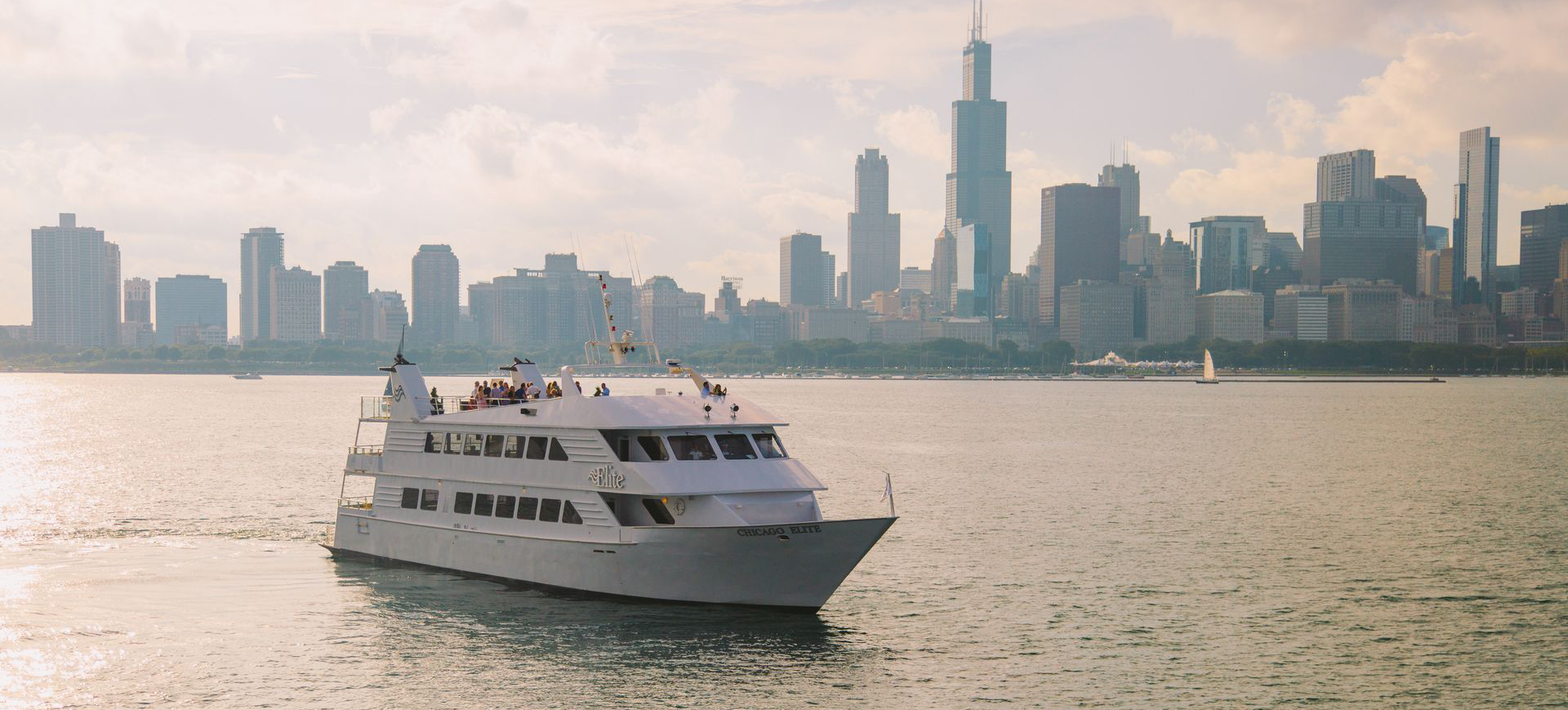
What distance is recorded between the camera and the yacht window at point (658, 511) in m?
33.0

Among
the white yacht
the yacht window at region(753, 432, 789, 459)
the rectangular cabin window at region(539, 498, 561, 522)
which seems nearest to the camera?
the white yacht

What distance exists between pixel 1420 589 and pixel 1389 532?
13898 mm

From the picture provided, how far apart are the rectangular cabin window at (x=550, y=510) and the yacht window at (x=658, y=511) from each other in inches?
108

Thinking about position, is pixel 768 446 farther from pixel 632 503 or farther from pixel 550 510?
pixel 550 510

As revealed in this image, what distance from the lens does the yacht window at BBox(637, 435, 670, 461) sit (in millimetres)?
33719

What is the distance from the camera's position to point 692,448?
34.0 m

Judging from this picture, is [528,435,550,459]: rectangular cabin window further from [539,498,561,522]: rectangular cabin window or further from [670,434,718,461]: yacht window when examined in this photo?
[670,434,718,461]: yacht window

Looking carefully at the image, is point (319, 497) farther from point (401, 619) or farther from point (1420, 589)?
point (1420, 589)

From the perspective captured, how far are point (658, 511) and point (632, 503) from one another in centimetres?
83

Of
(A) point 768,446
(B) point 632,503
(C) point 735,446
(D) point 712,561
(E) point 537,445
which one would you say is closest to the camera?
(D) point 712,561

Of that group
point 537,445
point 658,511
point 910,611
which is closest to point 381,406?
point 537,445

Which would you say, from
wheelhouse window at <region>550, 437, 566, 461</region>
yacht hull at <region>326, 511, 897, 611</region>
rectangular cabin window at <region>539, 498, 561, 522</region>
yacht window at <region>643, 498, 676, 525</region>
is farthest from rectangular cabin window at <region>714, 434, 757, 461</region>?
rectangular cabin window at <region>539, 498, 561, 522</region>

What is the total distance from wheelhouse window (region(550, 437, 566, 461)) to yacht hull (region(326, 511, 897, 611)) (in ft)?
6.70

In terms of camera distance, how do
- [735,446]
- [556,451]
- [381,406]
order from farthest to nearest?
[381,406]
[556,451]
[735,446]
